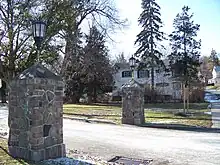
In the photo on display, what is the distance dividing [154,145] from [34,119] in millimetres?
4025

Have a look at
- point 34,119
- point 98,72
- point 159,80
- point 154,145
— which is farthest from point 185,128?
point 159,80

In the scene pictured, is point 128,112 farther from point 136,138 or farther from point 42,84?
point 42,84

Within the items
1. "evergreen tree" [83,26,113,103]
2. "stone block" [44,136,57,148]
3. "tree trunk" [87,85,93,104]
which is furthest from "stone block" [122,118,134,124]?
"tree trunk" [87,85,93,104]

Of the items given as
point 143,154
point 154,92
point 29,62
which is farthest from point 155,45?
point 143,154

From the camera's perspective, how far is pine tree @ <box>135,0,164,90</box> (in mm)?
38406

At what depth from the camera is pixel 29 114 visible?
255 inches

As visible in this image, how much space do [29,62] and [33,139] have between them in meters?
5.73

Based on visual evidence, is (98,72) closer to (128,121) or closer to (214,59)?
(128,121)

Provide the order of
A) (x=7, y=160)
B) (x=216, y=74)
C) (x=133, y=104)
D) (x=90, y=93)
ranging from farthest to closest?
(x=216, y=74) → (x=90, y=93) → (x=133, y=104) → (x=7, y=160)

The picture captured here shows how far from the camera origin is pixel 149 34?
3853cm

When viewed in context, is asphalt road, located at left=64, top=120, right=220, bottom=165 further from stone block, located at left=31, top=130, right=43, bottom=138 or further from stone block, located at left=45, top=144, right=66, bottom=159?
stone block, located at left=31, top=130, right=43, bottom=138

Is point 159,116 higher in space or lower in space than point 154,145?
higher

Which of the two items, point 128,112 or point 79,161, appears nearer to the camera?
point 79,161

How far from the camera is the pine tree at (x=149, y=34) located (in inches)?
1512
